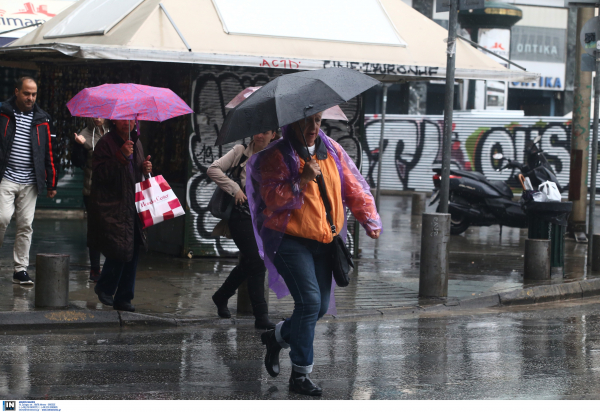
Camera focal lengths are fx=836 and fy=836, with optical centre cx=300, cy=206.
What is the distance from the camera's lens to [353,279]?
9.67 meters

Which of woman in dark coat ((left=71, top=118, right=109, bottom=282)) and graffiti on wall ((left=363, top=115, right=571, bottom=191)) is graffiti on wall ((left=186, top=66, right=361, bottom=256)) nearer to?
woman in dark coat ((left=71, top=118, right=109, bottom=282))

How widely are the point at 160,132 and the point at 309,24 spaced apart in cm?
242

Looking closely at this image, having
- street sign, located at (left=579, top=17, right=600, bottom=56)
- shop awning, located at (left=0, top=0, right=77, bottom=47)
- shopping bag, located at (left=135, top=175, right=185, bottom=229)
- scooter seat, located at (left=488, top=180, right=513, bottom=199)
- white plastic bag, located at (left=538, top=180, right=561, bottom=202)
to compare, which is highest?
shop awning, located at (left=0, top=0, right=77, bottom=47)

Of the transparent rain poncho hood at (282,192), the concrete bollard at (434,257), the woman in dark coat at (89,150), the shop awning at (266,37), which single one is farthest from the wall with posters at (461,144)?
the transparent rain poncho hood at (282,192)

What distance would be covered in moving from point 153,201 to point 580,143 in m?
9.39

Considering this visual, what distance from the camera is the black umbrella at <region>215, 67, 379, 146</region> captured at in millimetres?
4691

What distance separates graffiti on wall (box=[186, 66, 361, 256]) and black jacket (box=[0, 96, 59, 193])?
8.11 feet

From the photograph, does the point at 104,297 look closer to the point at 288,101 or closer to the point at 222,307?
the point at 222,307

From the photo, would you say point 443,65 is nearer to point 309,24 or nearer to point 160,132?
point 309,24

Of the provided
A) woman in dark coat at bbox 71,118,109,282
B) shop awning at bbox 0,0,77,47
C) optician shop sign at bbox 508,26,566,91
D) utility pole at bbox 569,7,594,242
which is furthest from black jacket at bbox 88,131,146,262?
optician shop sign at bbox 508,26,566,91

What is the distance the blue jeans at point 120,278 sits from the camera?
730 cm

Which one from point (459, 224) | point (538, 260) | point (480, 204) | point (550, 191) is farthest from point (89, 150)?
point (480, 204)

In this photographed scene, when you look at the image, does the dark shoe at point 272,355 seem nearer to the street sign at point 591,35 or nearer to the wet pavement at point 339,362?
the wet pavement at point 339,362

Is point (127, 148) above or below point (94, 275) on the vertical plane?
above
